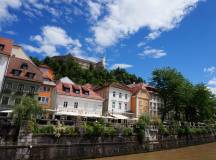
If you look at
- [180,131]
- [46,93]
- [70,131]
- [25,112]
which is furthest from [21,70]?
[180,131]

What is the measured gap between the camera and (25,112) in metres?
22.0

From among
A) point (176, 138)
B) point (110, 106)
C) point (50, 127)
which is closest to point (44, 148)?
point (50, 127)

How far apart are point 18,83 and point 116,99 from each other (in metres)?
23.5

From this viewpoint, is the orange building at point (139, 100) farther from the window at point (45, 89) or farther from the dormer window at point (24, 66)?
the dormer window at point (24, 66)

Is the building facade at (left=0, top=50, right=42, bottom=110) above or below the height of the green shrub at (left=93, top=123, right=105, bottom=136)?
above

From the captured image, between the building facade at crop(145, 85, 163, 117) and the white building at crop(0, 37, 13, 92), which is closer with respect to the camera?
the white building at crop(0, 37, 13, 92)

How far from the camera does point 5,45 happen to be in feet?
119

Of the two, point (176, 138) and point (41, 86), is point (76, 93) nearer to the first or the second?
point (41, 86)

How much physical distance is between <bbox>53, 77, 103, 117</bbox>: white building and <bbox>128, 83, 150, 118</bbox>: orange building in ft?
42.2

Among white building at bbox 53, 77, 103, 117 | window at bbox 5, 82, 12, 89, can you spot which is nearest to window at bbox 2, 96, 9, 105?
window at bbox 5, 82, 12, 89

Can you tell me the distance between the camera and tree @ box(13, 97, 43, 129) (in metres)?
21.6

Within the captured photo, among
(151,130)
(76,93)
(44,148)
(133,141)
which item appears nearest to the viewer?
(44,148)

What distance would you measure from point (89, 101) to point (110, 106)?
7996 mm

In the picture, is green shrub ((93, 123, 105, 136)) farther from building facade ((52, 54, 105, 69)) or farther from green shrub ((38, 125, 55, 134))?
building facade ((52, 54, 105, 69))
